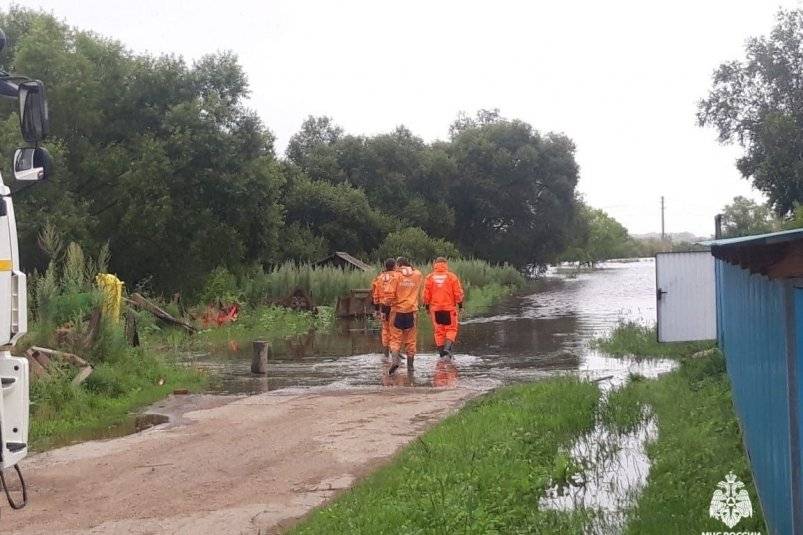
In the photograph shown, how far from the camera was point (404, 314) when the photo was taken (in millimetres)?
14188

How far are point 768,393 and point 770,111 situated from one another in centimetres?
2615

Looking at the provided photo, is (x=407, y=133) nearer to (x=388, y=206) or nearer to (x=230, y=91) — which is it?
(x=388, y=206)

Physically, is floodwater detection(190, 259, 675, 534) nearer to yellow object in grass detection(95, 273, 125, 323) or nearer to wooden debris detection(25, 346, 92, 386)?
yellow object in grass detection(95, 273, 125, 323)

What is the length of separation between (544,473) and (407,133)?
162ft

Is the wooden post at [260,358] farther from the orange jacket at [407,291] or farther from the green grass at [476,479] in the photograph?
the green grass at [476,479]

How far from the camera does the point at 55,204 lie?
72.5 ft

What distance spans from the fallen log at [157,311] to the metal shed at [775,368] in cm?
1376

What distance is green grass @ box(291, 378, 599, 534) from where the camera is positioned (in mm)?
6035

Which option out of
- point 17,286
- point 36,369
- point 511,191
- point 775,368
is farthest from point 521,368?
point 511,191

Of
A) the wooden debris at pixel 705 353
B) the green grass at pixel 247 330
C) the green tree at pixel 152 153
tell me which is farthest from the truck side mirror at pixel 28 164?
the green tree at pixel 152 153

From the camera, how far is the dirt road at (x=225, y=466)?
271 inches

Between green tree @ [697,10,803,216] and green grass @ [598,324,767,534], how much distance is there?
16.6m

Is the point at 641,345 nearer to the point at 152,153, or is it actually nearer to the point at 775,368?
the point at 775,368

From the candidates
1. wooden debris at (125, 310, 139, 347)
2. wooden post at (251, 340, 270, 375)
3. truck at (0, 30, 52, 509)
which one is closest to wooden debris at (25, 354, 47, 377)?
wooden debris at (125, 310, 139, 347)
